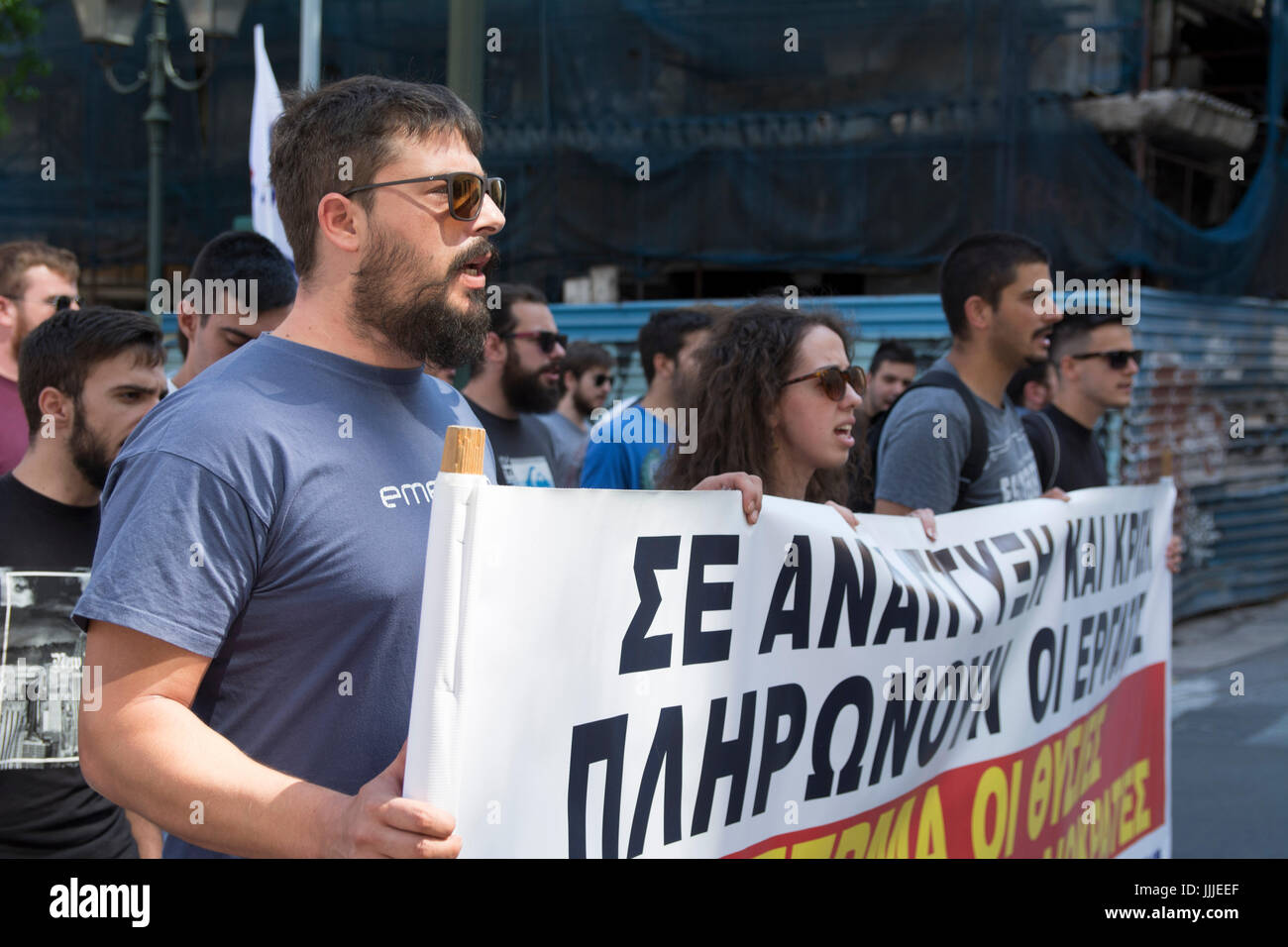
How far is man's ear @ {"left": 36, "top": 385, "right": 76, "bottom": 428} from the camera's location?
10.5 ft

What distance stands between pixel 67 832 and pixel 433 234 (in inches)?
70.7

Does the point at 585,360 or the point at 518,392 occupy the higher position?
the point at 585,360

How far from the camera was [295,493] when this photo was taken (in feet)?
6.15

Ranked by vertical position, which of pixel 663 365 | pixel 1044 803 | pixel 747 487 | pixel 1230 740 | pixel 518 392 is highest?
pixel 663 365

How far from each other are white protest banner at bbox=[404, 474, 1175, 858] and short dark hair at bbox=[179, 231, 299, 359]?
6.64 ft

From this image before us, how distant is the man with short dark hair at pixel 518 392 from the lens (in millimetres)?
5094

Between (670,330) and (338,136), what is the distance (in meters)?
3.52

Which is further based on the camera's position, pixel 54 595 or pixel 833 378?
pixel 833 378

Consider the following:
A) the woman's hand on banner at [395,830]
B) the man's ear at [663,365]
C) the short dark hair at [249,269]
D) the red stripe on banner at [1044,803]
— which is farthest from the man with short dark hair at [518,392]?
the woman's hand on banner at [395,830]

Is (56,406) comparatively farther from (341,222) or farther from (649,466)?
(649,466)

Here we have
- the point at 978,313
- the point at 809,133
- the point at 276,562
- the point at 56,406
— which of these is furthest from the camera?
the point at 809,133

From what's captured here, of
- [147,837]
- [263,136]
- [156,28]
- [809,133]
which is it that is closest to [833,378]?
[147,837]

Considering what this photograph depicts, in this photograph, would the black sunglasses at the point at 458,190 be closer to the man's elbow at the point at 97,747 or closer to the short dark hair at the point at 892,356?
the man's elbow at the point at 97,747
